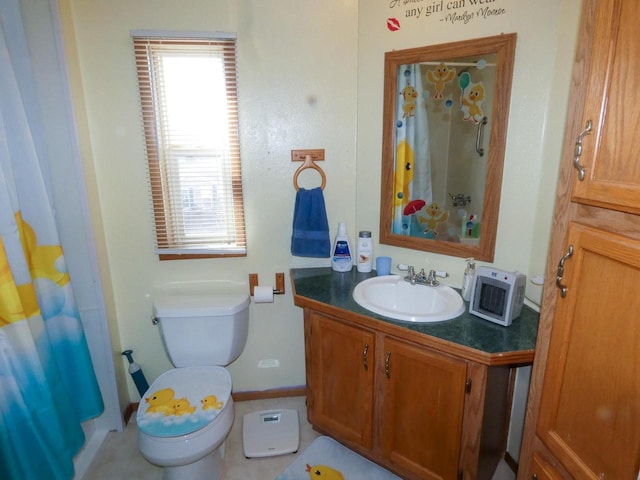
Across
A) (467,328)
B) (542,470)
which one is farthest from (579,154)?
(542,470)

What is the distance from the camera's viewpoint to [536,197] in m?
1.54

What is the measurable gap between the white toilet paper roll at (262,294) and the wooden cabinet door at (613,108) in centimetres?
149

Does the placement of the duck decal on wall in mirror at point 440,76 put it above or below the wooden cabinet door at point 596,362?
above

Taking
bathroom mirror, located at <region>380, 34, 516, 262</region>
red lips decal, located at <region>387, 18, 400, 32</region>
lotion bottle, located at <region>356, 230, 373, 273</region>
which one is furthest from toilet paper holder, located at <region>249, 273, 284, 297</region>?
red lips decal, located at <region>387, 18, 400, 32</region>

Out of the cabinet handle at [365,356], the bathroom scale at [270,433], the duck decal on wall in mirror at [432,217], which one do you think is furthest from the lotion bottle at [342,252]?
the bathroom scale at [270,433]

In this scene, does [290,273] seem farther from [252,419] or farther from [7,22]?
[7,22]

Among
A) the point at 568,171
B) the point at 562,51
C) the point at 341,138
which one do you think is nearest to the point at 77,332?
the point at 341,138

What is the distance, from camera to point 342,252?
2000mm

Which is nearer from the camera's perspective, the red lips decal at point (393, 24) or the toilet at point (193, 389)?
the toilet at point (193, 389)

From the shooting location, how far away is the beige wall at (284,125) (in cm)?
151

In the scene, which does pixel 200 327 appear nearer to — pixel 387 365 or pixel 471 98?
pixel 387 365

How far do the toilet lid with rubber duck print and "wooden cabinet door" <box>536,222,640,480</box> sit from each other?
1252 millimetres

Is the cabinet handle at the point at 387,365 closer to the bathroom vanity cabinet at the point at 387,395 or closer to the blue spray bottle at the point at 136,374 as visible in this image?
the bathroom vanity cabinet at the point at 387,395

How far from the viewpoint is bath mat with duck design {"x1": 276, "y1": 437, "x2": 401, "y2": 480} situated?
70.6 inches
